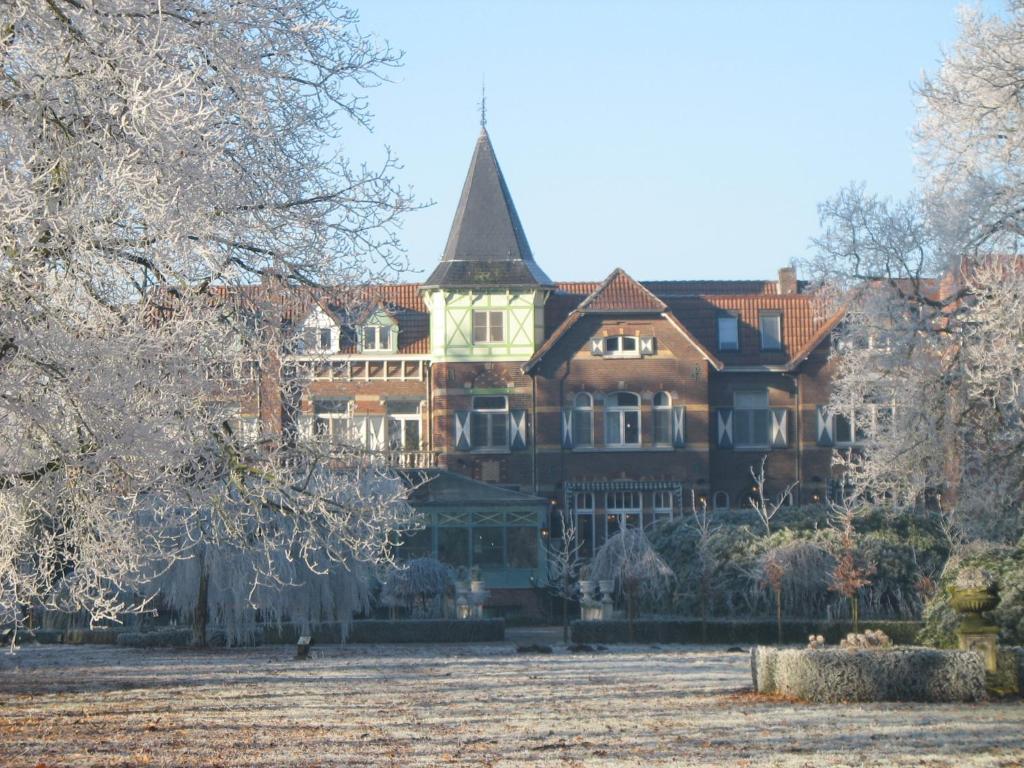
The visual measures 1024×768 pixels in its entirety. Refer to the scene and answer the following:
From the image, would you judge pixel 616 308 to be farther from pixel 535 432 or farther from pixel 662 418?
pixel 535 432

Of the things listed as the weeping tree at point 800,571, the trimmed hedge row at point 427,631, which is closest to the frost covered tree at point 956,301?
the weeping tree at point 800,571

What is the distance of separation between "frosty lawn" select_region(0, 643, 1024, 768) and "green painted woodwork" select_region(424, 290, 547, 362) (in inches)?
823

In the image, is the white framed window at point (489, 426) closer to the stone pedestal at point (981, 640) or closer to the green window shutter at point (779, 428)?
the green window shutter at point (779, 428)

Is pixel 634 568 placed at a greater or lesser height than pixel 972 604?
greater

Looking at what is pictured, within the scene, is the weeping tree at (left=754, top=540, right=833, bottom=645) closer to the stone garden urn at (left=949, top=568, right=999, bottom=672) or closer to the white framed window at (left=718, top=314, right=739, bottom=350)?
the stone garden urn at (left=949, top=568, right=999, bottom=672)

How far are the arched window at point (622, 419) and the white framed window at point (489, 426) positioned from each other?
3140 mm

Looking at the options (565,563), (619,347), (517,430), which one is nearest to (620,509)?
(517,430)

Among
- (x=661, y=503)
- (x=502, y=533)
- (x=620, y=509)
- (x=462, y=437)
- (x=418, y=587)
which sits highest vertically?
(x=462, y=437)

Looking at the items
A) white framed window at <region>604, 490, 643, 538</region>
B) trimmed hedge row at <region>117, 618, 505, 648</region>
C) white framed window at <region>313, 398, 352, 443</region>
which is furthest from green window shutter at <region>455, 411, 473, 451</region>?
white framed window at <region>313, 398, 352, 443</region>

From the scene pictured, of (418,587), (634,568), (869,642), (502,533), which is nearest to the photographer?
(869,642)

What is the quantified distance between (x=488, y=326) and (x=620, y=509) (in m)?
7.05

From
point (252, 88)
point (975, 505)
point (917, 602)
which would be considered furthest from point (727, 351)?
point (252, 88)

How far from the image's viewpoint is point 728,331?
45.7m

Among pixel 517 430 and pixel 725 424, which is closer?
pixel 517 430
